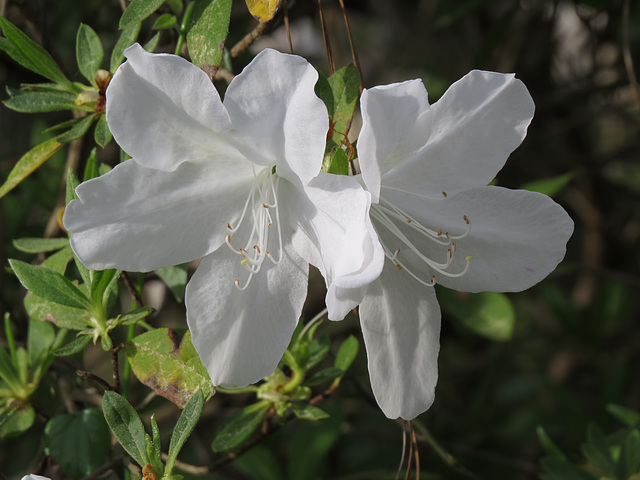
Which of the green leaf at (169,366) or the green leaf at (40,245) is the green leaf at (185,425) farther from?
the green leaf at (40,245)

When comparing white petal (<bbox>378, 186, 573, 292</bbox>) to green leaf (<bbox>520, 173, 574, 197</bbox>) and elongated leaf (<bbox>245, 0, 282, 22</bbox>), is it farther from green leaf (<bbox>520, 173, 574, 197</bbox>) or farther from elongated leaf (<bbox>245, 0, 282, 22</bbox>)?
green leaf (<bbox>520, 173, 574, 197</bbox>)

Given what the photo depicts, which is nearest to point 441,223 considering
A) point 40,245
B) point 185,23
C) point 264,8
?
point 264,8

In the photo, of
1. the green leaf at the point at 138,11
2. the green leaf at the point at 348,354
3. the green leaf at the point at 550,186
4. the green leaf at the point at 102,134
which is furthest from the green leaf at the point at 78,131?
the green leaf at the point at 550,186

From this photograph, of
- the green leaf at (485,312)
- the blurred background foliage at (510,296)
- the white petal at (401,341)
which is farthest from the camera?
the blurred background foliage at (510,296)

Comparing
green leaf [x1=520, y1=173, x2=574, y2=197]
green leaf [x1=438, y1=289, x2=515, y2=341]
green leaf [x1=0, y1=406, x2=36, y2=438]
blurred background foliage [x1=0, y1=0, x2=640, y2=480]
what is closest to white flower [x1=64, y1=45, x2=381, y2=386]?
green leaf [x1=0, y1=406, x2=36, y2=438]

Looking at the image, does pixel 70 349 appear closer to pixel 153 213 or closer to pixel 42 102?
pixel 153 213

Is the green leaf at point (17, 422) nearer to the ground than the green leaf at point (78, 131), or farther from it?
nearer to the ground

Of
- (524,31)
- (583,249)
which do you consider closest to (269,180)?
(524,31)
